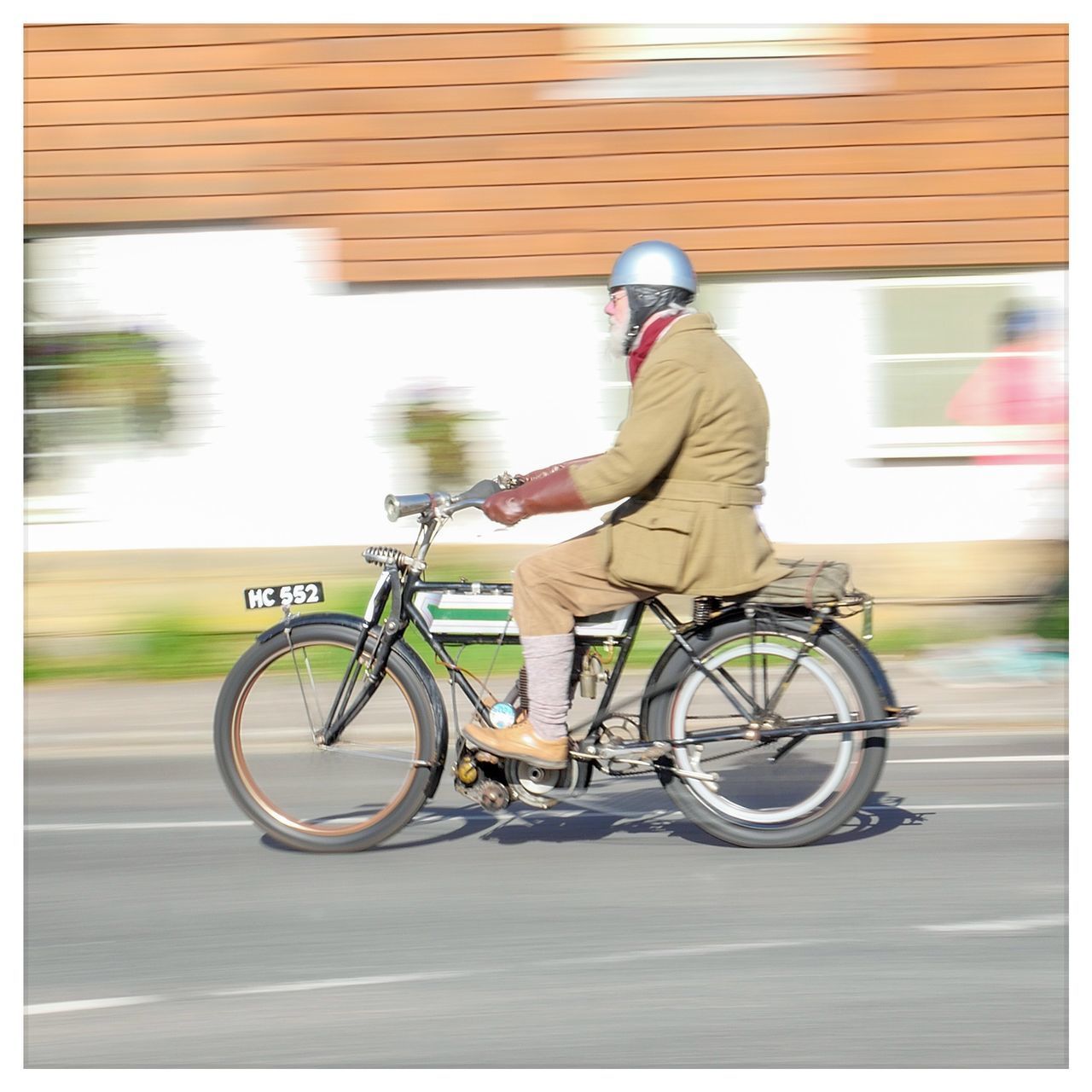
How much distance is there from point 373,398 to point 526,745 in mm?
6229

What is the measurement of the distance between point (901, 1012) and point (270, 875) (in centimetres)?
224

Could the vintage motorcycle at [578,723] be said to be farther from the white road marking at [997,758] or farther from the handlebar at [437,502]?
the white road marking at [997,758]

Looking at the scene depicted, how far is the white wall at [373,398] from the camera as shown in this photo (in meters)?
10.9

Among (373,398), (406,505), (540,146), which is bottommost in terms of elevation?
(406,505)

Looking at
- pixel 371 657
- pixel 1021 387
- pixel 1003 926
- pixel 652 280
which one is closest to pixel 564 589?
pixel 371 657

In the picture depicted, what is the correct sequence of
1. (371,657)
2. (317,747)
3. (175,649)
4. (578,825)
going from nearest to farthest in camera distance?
(371,657)
(317,747)
(578,825)
(175,649)

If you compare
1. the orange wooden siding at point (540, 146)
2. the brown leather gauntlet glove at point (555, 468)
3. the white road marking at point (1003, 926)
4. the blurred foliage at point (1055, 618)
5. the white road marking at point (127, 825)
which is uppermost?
the orange wooden siding at point (540, 146)

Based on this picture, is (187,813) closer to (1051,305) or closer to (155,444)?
(155,444)

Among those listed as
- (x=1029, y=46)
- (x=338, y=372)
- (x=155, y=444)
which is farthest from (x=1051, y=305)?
(x=155, y=444)

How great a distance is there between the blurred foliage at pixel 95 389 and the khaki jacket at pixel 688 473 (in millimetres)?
6475

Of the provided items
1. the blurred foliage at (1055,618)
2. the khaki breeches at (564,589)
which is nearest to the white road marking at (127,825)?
the khaki breeches at (564,589)

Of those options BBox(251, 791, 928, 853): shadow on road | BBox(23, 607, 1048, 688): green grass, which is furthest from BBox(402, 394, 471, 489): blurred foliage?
BBox(251, 791, 928, 853): shadow on road

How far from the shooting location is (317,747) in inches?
216

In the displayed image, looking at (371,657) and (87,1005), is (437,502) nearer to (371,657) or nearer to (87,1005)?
(371,657)
